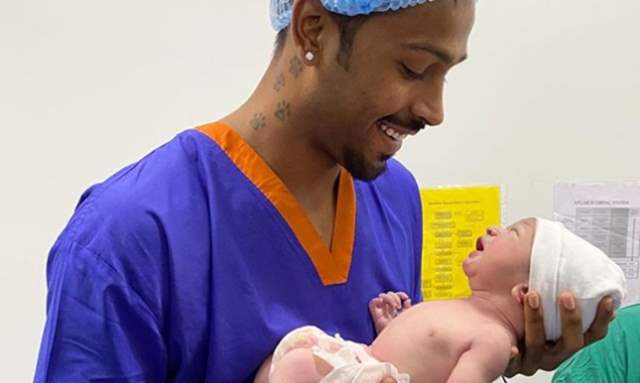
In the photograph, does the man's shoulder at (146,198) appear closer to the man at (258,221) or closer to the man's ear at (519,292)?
the man at (258,221)

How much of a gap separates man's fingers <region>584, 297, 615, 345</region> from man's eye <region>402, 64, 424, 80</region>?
45cm

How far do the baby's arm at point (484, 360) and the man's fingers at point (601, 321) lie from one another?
158mm

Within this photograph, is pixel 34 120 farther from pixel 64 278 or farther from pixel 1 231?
pixel 64 278

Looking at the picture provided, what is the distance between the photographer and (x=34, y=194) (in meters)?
1.60

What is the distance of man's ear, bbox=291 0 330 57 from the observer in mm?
918

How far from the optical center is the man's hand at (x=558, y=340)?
1.08 meters

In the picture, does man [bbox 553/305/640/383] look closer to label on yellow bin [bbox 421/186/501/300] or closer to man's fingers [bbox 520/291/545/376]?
label on yellow bin [bbox 421/186/501/300]

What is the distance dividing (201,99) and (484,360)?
2.99 feet

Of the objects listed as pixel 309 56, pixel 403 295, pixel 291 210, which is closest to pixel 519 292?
pixel 403 295

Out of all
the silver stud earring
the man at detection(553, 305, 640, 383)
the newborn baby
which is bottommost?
the man at detection(553, 305, 640, 383)

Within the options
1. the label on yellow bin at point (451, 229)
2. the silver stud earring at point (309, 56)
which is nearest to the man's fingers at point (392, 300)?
the silver stud earring at point (309, 56)

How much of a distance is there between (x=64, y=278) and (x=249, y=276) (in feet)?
0.73

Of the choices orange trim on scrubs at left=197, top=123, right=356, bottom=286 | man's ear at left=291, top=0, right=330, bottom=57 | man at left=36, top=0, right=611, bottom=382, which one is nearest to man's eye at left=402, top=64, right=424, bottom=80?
man at left=36, top=0, right=611, bottom=382

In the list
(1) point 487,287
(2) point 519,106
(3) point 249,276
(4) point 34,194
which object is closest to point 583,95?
(2) point 519,106
